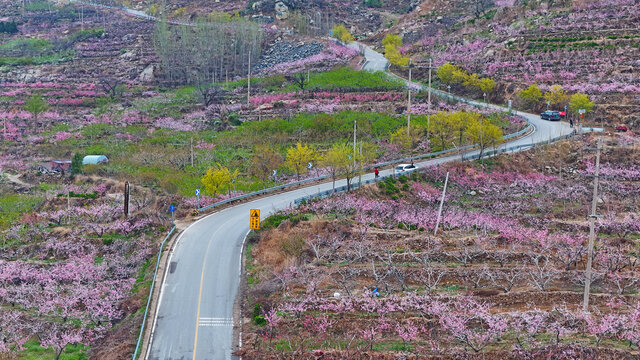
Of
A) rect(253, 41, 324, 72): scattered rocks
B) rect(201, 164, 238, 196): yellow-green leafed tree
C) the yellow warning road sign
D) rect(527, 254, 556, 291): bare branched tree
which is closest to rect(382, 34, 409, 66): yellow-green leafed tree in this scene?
rect(253, 41, 324, 72): scattered rocks

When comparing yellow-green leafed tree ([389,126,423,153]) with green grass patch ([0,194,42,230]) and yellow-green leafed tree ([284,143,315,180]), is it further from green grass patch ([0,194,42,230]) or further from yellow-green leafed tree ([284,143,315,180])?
green grass patch ([0,194,42,230])

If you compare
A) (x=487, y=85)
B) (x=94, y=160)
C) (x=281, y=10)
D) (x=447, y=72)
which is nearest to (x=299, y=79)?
(x=447, y=72)

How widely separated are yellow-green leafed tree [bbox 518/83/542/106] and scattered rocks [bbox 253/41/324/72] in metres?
50.3

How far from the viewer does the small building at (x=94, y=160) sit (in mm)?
60781

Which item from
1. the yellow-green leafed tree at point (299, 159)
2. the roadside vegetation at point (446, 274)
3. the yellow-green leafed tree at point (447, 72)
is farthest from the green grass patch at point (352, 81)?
the roadside vegetation at point (446, 274)

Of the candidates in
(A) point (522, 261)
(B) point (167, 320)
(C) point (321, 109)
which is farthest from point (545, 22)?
(B) point (167, 320)

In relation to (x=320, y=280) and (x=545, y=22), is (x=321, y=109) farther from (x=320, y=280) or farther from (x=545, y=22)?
(x=320, y=280)

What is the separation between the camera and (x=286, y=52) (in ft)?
393

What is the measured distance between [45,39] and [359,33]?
7384 cm

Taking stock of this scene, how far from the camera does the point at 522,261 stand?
3594cm

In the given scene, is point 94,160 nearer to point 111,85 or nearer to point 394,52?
point 111,85

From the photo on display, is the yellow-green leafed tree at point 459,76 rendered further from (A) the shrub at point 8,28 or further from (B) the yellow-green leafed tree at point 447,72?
(A) the shrub at point 8,28

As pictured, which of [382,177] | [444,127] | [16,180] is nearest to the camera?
[382,177]

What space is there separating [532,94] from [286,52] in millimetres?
57827
